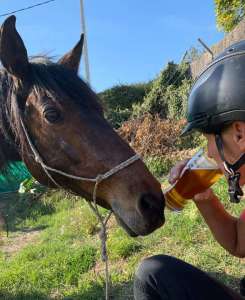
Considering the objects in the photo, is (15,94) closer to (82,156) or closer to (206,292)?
(82,156)

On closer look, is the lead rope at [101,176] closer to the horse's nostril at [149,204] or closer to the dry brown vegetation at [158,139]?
the horse's nostril at [149,204]

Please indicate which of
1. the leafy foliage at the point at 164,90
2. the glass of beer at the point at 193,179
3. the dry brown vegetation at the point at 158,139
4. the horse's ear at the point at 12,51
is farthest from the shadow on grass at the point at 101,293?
the leafy foliage at the point at 164,90

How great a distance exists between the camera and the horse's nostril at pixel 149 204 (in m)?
2.21

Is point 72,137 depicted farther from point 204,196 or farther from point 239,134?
point 239,134

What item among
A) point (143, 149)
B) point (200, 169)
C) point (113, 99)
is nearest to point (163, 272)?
point (200, 169)

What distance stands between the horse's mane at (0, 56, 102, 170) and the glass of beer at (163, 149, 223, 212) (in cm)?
76

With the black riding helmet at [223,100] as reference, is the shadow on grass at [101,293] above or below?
below

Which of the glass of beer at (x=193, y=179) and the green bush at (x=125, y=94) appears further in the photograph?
the green bush at (x=125, y=94)

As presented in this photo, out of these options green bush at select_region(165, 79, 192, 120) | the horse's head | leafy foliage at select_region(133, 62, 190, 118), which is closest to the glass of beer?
the horse's head

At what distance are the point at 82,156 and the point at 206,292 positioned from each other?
3.22 feet

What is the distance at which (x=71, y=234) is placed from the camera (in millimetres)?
6035

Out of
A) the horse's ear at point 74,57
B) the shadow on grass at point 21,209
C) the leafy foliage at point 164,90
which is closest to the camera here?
the horse's ear at point 74,57

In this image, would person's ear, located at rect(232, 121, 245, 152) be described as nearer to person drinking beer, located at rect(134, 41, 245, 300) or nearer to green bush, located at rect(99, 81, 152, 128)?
person drinking beer, located at rect(134, 41, 245, 300)

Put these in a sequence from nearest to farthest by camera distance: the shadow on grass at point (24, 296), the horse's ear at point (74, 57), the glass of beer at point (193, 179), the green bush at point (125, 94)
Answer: the glass of beer at point (193, 179) → the horse's ear at point (74, 57) → the shadow on grass at point (24, 296) → the green bush at point (125, 94)
